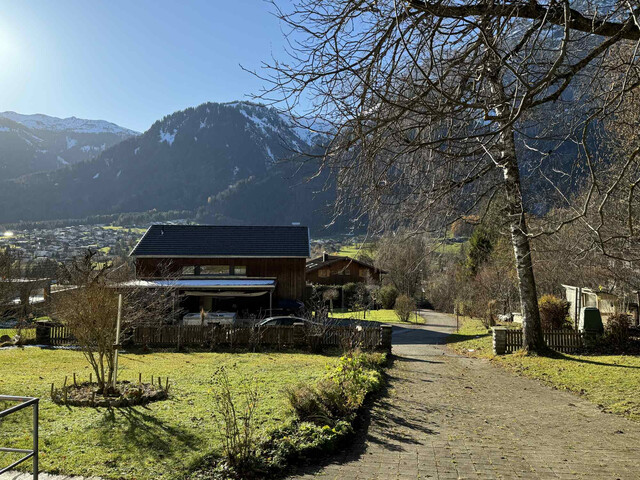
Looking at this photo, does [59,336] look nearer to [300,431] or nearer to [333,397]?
[333,397]

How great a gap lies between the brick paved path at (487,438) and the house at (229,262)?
69.8ft

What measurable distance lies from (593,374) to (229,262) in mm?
25044

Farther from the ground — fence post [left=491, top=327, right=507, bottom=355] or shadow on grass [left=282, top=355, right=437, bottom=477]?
fence post [left=491, top=327, right=507, bottom=355]

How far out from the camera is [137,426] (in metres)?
6.82

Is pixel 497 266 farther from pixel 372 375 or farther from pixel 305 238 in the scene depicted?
pixel 372 375

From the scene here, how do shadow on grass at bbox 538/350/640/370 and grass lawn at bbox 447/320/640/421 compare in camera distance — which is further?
shadow on grass at bbox 538/350/640/370

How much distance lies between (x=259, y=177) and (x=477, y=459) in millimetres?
168719

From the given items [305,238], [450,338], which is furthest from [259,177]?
[450,338]

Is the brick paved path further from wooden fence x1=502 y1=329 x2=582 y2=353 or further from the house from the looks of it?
the house

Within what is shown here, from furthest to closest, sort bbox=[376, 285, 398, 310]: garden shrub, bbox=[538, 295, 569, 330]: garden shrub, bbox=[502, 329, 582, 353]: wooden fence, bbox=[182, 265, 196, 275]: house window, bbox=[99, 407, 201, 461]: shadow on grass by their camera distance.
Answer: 1. bbox=[376, 285, 398, 310]: garden shrub
2. bbox=[182, 265, 196, 275]: house window
3. bbox=[538, 295, 569, 330]: garden shrub
4. bbox=[502, 329, 582, 353]: wooden fence
5. bbox=[99, 407, 201, 461]: shadow on grass

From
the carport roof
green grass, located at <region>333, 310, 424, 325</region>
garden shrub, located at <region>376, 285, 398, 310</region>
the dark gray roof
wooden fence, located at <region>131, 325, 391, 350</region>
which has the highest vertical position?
the dark gray roof

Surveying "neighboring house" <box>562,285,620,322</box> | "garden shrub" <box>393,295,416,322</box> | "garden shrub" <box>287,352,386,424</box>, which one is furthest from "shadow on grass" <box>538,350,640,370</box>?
"garden shrub" <box>393,295,416,322</box>

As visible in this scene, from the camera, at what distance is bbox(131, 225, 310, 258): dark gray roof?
32.0m

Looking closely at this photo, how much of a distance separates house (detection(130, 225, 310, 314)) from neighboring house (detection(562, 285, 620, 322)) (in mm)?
16928
